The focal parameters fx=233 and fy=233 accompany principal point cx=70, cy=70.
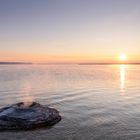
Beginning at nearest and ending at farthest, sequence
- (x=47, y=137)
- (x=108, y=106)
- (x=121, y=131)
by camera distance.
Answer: (x=47, y=137)
(x=121, y=131)
(x=108, y=106)

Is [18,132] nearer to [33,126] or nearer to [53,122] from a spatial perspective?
[33,126]

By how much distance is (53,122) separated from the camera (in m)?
20.0

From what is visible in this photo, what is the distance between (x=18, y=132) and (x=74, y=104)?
11807mm

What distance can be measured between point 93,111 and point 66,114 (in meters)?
3.22

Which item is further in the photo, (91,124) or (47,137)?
(91,124)

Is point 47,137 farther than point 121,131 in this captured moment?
No

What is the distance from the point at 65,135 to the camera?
17.0m

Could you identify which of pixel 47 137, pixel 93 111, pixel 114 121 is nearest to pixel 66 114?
pixel 93 111

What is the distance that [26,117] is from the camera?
19.3m

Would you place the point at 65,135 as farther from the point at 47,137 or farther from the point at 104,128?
the point at 104,128

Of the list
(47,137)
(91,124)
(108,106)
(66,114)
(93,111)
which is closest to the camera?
(47,137)

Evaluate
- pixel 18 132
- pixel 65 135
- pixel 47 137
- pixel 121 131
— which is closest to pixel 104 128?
pixel 121 131

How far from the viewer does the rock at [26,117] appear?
1836cm

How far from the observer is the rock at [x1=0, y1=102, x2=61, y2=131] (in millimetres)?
18359
